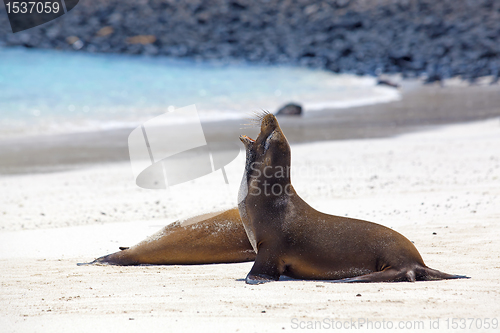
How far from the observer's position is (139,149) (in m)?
11.2

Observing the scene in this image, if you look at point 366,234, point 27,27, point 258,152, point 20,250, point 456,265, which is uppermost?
point 258,152

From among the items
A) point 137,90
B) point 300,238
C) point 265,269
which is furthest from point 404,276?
point 137,90

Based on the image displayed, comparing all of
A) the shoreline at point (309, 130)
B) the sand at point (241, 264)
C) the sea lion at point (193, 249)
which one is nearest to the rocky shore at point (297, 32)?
the shoreline at point (309, 130)

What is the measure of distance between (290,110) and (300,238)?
37.6 ft

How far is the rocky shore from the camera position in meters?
30.0

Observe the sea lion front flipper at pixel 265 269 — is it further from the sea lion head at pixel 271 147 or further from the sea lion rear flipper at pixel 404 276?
the sea lion head at pixel 271 147

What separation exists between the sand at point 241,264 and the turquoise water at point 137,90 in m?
6.59

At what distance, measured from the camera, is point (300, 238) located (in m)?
4.20

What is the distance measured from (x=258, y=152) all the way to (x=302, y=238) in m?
0.70

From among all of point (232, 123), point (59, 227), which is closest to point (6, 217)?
point (59, 227)

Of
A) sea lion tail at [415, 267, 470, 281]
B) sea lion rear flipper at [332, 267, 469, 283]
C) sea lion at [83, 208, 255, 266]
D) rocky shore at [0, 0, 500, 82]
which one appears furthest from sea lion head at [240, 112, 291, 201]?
rocky shore at [0, 0, 500, 82]

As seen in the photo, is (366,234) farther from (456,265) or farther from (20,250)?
(20,250)

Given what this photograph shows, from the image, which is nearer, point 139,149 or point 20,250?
point 20,250

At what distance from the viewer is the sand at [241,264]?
3.38m
